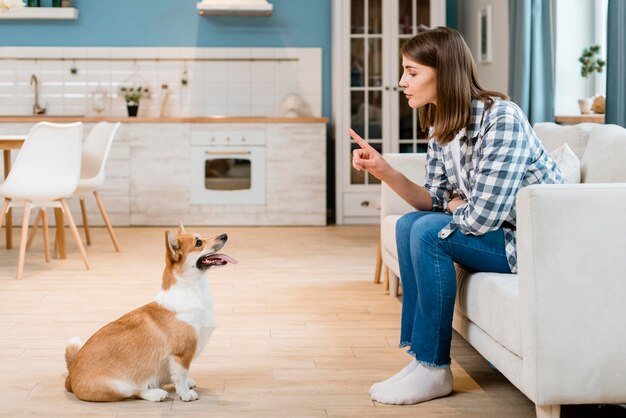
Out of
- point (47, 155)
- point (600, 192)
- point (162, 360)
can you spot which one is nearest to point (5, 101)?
point (47, 155)

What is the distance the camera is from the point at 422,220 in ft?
7.77

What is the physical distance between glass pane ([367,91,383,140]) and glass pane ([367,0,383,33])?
1.62 feet

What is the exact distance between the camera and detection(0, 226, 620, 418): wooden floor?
2.31 metres

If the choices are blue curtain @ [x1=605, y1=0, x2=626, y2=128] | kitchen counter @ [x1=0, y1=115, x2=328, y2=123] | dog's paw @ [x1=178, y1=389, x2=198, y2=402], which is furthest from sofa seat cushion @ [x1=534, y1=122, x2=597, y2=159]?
kitchen counter @ [x1=0, y1=115, x2=328, y2=123]

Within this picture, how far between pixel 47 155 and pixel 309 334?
6.46ft

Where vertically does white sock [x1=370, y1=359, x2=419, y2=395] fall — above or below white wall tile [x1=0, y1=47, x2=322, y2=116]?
below

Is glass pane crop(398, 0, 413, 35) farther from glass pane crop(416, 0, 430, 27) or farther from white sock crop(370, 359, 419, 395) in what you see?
white sock crop(370, 359, 419, 395)

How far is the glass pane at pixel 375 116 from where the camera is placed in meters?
6.86

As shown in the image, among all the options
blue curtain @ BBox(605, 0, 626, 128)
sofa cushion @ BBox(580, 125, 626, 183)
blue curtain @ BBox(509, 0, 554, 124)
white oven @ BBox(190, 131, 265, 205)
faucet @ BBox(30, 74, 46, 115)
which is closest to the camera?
sofa cushion @ BBox(580, 125, 626, 183)

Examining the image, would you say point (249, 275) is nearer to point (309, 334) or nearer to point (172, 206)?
point (309, 334)

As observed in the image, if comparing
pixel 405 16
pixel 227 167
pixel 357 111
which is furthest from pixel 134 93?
pixel 405 16

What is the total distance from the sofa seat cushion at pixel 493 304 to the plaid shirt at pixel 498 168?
107 mm

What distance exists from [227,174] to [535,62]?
2734 millimetres

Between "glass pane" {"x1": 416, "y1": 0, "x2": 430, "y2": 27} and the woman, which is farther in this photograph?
"glass pane" {"x1": 416, "y1": 0, "x2": 430, "y2": 27}
